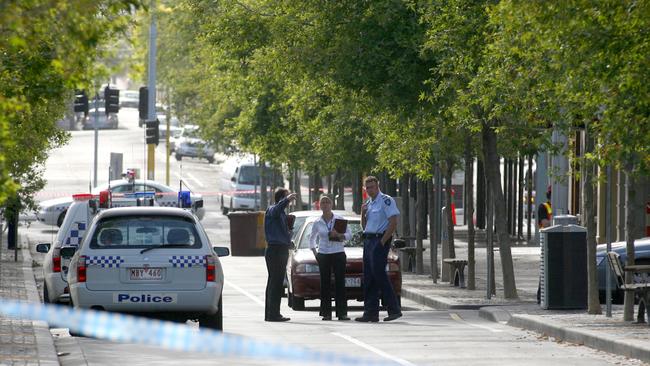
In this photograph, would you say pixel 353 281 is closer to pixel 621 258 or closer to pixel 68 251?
pixel 621 258

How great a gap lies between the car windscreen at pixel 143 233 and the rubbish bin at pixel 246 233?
76.2ft

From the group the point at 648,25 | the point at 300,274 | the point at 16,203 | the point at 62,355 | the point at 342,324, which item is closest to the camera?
the point at 648,25

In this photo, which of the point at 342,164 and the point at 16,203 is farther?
the point at 342,164

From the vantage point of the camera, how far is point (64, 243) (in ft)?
74.5

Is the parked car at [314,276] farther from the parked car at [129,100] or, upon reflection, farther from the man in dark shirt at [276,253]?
the parked car at [129,100]

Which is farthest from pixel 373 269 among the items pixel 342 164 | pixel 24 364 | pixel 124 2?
pixel 342 164

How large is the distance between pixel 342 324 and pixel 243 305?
14.3 ft

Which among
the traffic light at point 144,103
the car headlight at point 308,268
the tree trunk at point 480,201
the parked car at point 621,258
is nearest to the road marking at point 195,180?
the traffic light at point 144,103

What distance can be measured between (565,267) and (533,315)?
1246 millimetres

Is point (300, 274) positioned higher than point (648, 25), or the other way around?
point (648, 25)

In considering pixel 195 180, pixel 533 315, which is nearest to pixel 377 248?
pixel 533 315

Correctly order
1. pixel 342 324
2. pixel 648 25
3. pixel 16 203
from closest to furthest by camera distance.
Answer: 1. pixel 648 25
2. pixel 342 324
3. pixel 16 203

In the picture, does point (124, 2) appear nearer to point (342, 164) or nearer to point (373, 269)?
point (373, 269)

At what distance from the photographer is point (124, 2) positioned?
1059 cm
